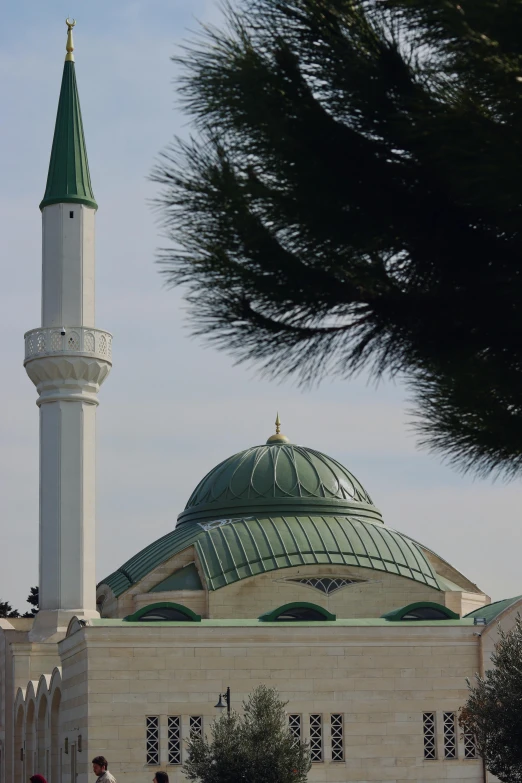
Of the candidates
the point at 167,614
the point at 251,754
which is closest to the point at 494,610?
the point at 167,614

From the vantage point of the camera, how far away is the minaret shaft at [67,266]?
4359cm

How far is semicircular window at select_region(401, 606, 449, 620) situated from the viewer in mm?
37250

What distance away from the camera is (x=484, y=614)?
3994 centimetres

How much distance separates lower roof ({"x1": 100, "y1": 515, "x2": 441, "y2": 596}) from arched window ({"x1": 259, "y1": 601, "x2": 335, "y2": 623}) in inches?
222

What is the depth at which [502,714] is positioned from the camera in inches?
1172

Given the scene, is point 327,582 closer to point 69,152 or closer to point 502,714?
point 502,714

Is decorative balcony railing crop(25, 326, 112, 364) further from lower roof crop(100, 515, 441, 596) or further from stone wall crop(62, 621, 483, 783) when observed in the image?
stone wall crop(62, 621, 483, 783)

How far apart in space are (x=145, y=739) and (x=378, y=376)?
27196 mm

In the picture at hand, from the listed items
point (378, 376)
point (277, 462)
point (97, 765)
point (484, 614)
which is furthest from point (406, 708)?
point (378, 376)

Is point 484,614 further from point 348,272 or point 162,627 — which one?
point 348,272

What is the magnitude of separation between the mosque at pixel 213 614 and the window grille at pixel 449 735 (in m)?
0.04

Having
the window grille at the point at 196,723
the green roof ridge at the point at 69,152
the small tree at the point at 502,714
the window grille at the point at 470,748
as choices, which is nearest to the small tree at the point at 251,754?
the small tree at the point at 502,714

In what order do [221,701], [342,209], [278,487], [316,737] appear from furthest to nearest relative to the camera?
[278,487]
[316,737]
[221,701]
[342,209]

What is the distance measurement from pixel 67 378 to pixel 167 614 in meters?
10.1
